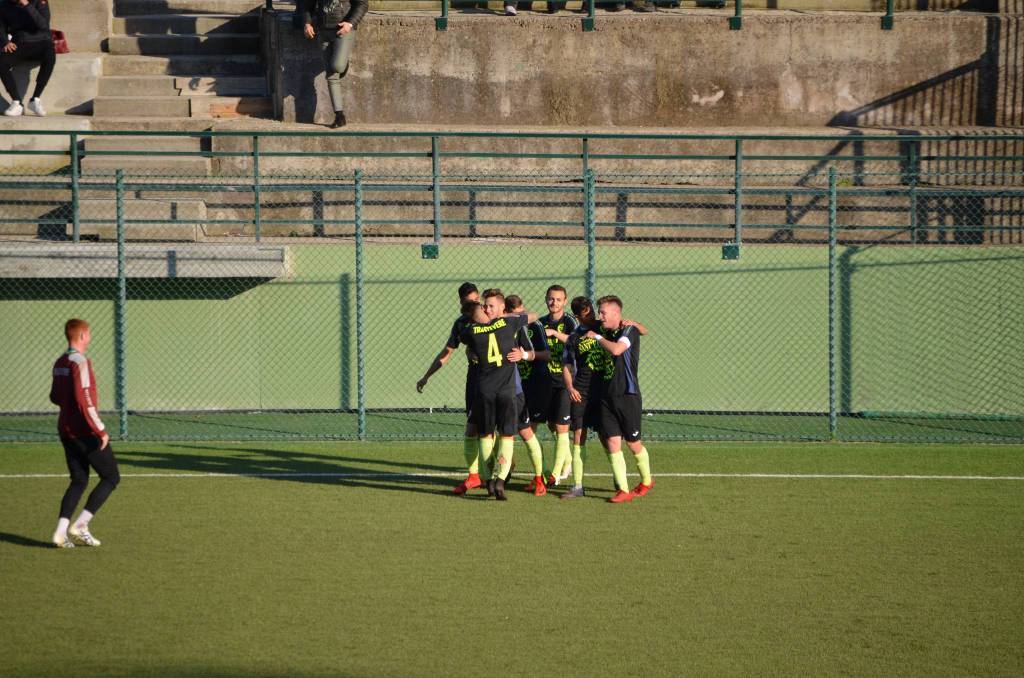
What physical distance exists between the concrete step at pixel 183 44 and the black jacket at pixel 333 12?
10.3ft

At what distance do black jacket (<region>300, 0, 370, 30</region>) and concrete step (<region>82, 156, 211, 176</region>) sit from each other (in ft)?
9.38

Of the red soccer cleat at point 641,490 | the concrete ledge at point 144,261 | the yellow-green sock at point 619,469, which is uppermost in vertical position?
the concrete ledge at point 144,261

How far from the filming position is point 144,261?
16.7 metres

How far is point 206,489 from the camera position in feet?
41.7

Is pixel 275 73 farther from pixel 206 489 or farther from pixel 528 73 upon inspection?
pixel 206 489

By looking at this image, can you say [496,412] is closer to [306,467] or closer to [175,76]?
[306,467]

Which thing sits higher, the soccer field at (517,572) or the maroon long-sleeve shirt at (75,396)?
the maroon long-sleeve shirt at (75,396)

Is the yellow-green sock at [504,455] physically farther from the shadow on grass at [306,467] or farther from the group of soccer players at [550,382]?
the shadow on grass at [306,467]

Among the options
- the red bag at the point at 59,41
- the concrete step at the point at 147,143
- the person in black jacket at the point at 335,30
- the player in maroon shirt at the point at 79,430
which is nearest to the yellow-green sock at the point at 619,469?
the player in maroon shirt at the point at 79,430

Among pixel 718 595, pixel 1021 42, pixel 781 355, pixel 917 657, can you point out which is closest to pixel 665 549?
pixel 718 595

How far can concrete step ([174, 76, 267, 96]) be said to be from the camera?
22.2 metres

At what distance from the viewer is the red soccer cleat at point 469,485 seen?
41.1 feet

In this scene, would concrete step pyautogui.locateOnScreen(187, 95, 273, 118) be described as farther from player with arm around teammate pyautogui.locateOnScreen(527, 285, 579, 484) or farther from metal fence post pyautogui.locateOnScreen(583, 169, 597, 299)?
player with arm around teammate pyautogui.locateOnScreen(527, 285, 579, 484)

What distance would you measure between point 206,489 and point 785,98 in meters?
13.0
